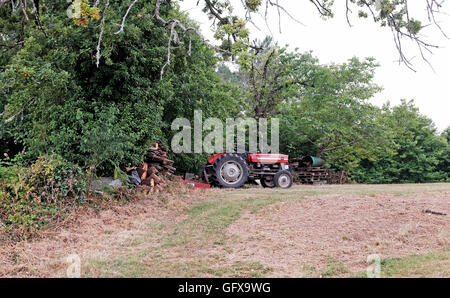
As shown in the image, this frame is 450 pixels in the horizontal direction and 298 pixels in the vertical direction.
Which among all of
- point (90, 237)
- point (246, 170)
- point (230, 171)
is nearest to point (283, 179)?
point (246, 170)

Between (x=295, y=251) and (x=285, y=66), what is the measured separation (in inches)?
624

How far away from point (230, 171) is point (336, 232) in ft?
21.0

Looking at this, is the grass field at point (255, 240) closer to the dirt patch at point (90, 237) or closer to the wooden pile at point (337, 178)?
the dirt patch at point (90, 237)

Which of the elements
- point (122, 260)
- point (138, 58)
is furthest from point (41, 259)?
point (138, 58)

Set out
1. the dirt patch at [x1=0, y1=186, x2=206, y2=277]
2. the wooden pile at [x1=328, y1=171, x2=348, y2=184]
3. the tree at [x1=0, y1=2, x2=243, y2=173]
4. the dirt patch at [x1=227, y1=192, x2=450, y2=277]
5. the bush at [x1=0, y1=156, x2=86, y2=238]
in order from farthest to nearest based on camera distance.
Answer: the wooden pile at [x1=328, y1=171, x2=348, y2=184], the tree at [x1=0, y1=2, x2=243, y2=173], the bush at [x1=0, y1=156, x2=86, y2=238], the dirt patch at [x1=227, y1=192, x2=450, y2=277], the dirt patch at [x1=0, y1=186, x2=206, y2=277]

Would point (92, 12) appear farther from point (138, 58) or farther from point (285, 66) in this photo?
point (285, 66)

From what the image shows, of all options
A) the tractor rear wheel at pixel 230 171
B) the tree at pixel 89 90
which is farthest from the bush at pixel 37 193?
the tractor rear wheel at pixel 230 171

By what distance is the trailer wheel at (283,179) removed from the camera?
13039 millimetres

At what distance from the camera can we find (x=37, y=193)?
6859mm

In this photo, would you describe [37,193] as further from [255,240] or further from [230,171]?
[230,171]

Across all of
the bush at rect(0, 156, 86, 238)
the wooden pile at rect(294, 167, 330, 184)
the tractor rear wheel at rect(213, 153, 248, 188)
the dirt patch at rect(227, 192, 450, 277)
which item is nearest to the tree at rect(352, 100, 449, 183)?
the wooden pile at rect(294, 167, 330, 184)

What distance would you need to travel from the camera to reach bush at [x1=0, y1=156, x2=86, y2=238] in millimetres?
6008

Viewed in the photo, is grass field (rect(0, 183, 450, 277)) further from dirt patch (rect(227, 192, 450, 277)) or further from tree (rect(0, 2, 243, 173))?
tree (rect(0, 2, 243, 173))

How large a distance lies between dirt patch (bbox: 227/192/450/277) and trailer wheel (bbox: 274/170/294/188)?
4747 millimetres
